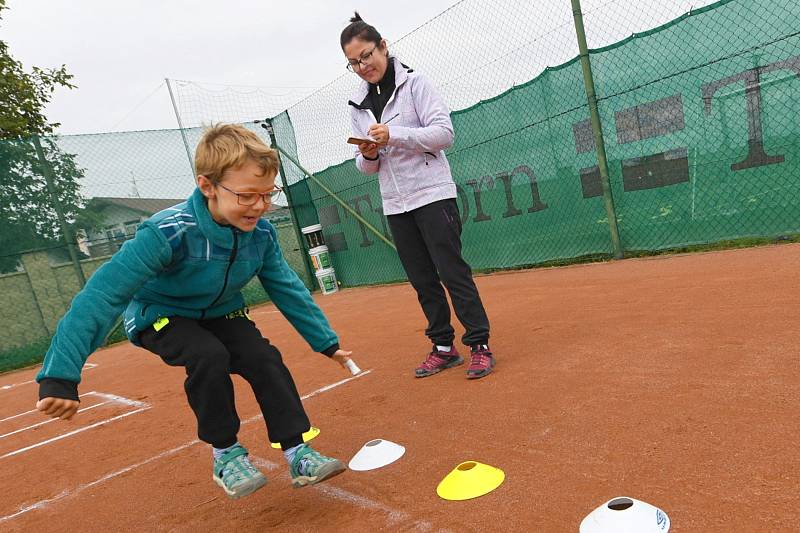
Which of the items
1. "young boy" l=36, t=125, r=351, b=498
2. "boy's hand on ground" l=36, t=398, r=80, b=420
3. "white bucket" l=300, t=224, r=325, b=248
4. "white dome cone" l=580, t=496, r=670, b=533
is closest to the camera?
"white dome cone" l=580, t=496, r=670, b=533

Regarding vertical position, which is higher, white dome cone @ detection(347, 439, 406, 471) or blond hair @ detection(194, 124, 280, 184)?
blond hair @ detection(194, 124, 280, 184)

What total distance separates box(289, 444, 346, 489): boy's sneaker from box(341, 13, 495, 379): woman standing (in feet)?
3.88

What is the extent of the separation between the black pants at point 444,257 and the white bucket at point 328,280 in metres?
6.68

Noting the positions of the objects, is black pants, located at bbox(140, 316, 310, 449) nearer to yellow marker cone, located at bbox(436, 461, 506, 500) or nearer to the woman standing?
yellow marker cone, located at bbox(436, 461, 506, 500)

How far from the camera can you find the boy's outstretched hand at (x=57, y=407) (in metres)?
1.66

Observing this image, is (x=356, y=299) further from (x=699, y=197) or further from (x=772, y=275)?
(x=772, y=275)

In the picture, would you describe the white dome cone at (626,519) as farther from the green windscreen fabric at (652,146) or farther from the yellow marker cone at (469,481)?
the green windscreen fabric at (652,146)

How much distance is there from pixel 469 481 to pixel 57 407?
123 cm

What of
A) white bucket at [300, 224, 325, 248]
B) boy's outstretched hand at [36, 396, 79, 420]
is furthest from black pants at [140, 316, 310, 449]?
white bucket at [300, 224, 325, 248]

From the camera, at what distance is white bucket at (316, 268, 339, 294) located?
990 centimetres

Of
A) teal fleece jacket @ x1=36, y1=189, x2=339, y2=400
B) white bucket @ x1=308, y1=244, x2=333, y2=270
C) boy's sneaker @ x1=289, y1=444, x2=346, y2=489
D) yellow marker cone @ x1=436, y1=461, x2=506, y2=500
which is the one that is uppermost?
teal fleece jacket @ x1=36, y1=189, x2=339, y2=400

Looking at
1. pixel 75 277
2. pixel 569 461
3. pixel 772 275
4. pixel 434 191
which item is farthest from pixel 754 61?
pixel 75 277

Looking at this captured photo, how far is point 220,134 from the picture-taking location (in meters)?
2.11

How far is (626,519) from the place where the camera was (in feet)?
4.80
